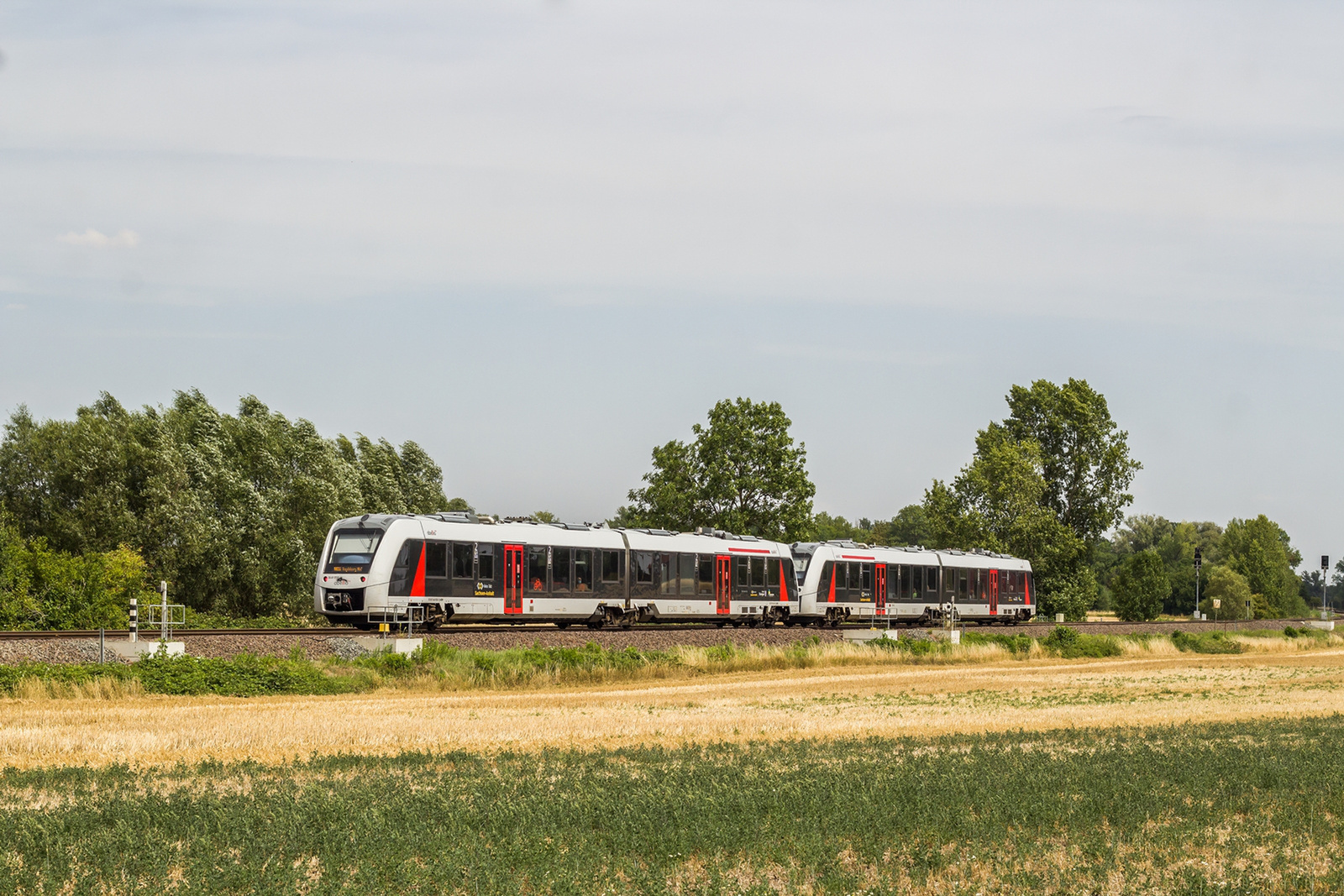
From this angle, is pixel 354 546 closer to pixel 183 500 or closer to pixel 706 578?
pixel 706 578

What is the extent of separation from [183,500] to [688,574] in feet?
82.2

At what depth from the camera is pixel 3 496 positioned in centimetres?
5588

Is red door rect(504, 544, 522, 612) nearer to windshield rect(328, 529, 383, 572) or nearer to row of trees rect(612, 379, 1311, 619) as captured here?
windshield rect(328, 529, 383, 572)

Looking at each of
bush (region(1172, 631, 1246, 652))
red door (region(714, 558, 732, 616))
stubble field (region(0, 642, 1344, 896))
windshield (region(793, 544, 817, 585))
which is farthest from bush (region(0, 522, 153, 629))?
bush (region(1172, 631, 1246, 652))

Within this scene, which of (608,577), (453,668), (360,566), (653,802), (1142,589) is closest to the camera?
(653,802)

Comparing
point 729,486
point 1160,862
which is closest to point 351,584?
point 1160,862

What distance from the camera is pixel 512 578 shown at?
34812mm

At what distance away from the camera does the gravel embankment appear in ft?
81.1

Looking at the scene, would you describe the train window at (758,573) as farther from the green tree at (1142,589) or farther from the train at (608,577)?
the green tree at (1142,589)

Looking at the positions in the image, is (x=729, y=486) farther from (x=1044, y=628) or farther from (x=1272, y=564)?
(x=1272, y=564)

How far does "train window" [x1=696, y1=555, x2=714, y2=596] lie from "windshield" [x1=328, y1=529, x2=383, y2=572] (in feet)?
44.1

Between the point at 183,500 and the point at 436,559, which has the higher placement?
the point at 183,500

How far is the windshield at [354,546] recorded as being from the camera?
31.7 m

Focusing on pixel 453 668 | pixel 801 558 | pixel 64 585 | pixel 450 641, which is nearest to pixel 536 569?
pixel 450 641
